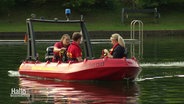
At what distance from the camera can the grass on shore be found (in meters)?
59.8

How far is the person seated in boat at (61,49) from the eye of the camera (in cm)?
2384

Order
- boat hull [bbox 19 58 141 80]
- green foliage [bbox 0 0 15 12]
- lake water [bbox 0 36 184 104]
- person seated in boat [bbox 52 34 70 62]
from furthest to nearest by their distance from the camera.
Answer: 1. green foliage [bbox 0 0 15 12]
2. person seated in boat [bbox 52 34 70 62]
3. boat hull [bbox 19 58 141 80]
4. lake water [bbox 0 36 184 104]

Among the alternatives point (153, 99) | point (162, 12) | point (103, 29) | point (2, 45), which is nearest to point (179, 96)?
point (153, 99)

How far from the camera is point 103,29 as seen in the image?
59312 millimetres

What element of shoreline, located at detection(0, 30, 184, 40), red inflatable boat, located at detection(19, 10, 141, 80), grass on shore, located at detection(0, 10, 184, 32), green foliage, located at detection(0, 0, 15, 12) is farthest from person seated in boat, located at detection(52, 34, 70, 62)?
green foliage, located at detection(0, 0, 15, 12)

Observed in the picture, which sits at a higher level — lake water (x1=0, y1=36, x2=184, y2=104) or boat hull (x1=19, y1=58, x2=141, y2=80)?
boat hull (x1=19, y1=58, x2=141, y2=80)

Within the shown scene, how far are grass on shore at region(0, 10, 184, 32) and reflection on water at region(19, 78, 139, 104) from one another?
119 feet

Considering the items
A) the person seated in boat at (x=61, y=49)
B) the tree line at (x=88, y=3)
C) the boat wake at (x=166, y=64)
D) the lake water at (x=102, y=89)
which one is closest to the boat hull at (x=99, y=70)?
the lake water at (x=102, y=89)

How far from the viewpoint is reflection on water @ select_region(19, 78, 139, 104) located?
17734mm

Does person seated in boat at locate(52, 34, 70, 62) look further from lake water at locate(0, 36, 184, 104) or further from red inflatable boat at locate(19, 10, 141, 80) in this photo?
lake water at locate(0, 36, 184, 104)

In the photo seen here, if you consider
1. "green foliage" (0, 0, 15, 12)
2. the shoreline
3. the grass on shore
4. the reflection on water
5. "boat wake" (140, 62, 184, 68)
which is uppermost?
"green foliage" (0, 0, 15, 12)

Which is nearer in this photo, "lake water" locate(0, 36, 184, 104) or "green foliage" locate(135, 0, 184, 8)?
"lake water" locate(0, 36, 184, 104)

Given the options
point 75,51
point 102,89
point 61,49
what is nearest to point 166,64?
point 61,49

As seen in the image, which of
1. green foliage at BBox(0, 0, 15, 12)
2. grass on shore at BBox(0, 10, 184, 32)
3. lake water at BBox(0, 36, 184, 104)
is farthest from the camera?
green foliage at BBox(0, 0, 15, 12)
